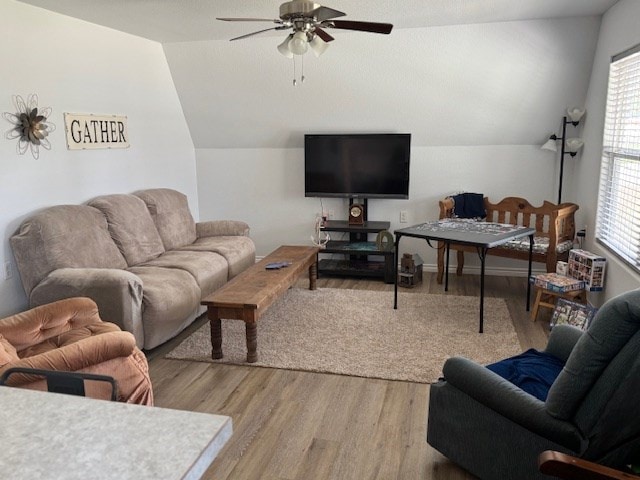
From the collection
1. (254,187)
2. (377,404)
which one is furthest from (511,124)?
(377,404)

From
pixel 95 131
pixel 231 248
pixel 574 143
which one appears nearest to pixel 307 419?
pixel 231 248

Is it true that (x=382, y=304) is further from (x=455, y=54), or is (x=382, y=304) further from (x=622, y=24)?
(x=622, y=24)

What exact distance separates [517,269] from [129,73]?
4.34m

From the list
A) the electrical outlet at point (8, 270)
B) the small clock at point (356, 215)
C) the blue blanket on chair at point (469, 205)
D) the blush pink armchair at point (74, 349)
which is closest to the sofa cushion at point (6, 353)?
the blush pink armchair at point (74, 349)

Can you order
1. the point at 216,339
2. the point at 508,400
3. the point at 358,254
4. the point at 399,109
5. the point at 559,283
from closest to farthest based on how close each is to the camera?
1. the point at 508,400
2. the point at 216,339
3. the point at 559,283
4. the point at 399,109
5. the point at 358,254

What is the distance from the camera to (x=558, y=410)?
1.82 m

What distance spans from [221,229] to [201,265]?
3.65ft

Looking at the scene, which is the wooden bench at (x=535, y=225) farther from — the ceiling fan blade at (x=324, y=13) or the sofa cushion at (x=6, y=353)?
the sofa cushion at (x=6, y=353)

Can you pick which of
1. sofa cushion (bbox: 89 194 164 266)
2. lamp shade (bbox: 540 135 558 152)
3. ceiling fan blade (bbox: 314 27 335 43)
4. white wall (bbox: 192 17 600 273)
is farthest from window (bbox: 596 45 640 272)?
sofa cushion (bbox: 89 194 164 266)

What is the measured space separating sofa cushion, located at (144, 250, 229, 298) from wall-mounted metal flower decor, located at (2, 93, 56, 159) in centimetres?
121

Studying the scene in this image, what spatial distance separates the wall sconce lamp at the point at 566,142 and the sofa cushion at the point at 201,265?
10.8 feet

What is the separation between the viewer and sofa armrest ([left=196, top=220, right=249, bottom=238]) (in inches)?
208

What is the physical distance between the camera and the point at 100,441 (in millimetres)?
924

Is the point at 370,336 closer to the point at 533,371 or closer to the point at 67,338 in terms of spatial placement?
the point at 533,371
